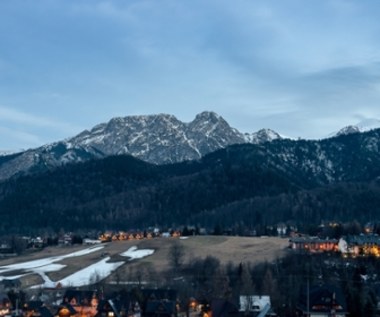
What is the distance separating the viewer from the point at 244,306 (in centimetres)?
8112

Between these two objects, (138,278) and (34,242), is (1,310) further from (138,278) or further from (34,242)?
(34,242)

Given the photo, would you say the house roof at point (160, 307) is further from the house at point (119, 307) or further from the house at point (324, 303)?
the house at point (324, 303)

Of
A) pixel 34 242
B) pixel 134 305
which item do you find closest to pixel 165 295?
pixel 134 305

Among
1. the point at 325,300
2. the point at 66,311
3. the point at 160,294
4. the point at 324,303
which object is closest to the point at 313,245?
the point at 160,294

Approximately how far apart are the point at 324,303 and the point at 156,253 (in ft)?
249

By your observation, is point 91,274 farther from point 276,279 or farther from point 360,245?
point 360,245

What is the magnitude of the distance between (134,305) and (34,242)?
11843cm

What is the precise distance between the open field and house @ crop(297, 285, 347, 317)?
42131 millimetres

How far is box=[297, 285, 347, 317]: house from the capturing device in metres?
75.7

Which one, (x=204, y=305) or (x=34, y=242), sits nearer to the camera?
(x=204, y=305)

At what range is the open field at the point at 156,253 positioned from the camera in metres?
127

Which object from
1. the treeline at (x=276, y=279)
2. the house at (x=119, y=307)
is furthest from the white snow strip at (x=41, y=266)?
Result: the house at (x=119, y=307)

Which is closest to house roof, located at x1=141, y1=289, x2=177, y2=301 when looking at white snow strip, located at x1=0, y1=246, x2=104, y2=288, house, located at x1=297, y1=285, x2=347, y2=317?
house, located at x1=297, y1=285, x2=347, y2=317

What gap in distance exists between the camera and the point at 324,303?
76562 millimetres
